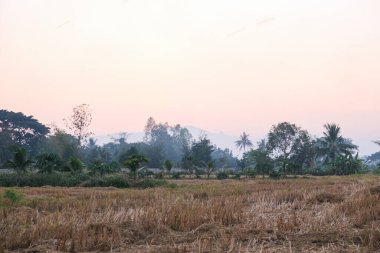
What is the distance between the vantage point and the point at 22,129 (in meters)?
54.2

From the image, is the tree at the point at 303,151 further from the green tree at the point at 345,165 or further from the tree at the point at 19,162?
the tree at the point at 19,162

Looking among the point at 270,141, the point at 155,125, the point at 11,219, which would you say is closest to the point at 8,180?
the point at 11,219

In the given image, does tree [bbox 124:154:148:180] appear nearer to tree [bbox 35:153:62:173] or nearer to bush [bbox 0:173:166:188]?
bush [bbox 0:173:166:188]

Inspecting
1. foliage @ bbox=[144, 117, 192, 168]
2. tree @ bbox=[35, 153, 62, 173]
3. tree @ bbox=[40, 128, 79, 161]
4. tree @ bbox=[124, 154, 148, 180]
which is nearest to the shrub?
tree @ bbox=[124, 154, 148, 180]

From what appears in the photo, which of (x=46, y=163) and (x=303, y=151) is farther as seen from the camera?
(x=303, y=151)

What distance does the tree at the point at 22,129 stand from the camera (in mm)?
53125

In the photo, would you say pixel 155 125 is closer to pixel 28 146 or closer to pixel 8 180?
pixel 28 146

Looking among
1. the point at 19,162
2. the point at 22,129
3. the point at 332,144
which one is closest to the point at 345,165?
the point at 332,144

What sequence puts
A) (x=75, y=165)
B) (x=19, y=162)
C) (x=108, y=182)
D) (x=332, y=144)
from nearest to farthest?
(x=108, y=182)
(x=19, y=162)
(x=75, y=165)
(x=332, y=144)

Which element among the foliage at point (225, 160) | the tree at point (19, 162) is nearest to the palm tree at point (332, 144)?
the foliage at point (225, 160)

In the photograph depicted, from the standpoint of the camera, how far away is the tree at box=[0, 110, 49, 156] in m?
53.1

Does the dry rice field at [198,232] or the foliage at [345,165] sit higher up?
the foliage at [345,165]

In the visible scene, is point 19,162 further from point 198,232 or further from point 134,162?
point 198,232

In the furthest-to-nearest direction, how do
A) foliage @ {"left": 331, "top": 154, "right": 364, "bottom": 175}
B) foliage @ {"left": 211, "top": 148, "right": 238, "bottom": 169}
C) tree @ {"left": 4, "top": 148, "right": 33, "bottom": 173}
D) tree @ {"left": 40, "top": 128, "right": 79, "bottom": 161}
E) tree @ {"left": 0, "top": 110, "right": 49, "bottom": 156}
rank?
foliage @ {"left": 211, "top": 148, "right": 238, "bottom": 169}
tree @ {"left": 0, "top": 110, "right": 49, "bottom": 156}
tree @ {"left": 40, "top": 128, "right": 79, "bottom": 161}
foliage @ {"left": 331, "top": 154, "right": 364, "bottom": 175}
tree @ {"left": 4, "top": 148, "right": 33, "bottom": 173}
